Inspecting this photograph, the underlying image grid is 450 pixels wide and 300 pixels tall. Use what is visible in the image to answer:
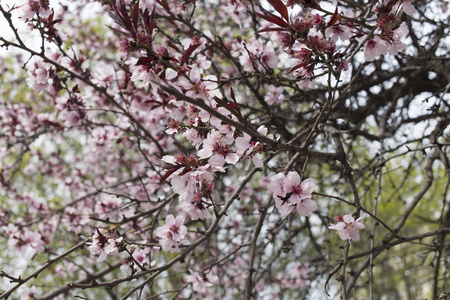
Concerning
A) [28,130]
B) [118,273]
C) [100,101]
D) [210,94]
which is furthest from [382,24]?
[118,273]

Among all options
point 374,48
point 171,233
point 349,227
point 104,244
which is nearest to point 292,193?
point 349,227

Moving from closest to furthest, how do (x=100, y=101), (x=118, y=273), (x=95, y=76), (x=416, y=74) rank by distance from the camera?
(x=95, y=76)
(x=416, y=74)
(x=100, y=101)
(x=118, y=273)

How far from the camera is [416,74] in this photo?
3156mm

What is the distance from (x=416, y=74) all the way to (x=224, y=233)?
2.67 m

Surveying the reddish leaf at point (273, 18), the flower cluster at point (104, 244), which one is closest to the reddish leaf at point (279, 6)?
the reddish leaf at point (273, 18)

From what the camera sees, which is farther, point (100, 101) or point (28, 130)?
point (28, 130)

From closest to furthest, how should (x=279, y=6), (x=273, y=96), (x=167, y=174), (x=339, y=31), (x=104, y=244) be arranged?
(x=279, y=6)
(x=167, y=174)
(x=339, y=31)
(x=104, y=244)
(x=273, y=96)

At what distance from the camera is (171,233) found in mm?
1814

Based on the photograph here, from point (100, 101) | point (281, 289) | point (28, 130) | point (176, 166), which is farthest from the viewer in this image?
point (281, 289)

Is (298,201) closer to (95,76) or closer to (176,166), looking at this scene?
(176,166)

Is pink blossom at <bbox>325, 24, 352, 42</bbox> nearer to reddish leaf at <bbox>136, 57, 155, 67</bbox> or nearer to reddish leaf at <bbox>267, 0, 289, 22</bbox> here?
reddish leaf at <bbox>267, 0, 289, 22</bbox>

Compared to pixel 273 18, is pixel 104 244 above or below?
below

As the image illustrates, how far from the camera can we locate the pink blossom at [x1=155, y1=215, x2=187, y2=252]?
1.79m

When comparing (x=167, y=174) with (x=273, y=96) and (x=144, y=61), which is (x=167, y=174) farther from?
(x=273, y=96)
